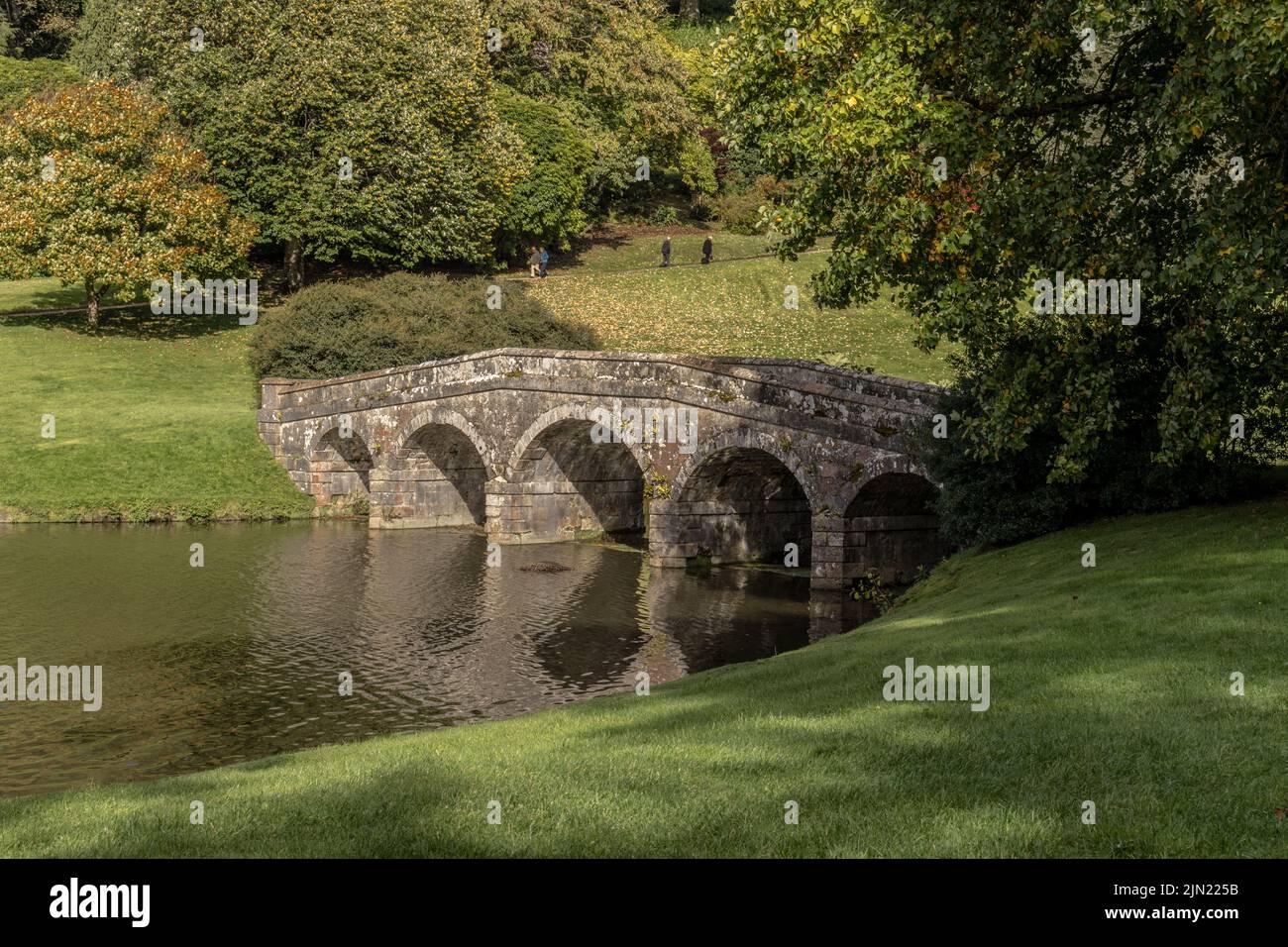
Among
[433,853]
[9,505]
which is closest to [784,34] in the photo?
[433,853]

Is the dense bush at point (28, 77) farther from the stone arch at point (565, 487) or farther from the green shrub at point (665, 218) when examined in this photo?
the stone arch at point (565, 487)

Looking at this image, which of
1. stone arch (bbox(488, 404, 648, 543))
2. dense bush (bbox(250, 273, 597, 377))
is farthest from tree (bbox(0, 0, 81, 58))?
stone arch (bbox(488, 404, 648, 543))

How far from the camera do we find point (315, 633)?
84.8 ft

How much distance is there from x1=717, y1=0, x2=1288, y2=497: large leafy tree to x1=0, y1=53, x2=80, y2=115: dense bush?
6133 centimetres

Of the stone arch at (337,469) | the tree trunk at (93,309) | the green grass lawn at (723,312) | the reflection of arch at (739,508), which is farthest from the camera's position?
the tree trunk at (93,309)

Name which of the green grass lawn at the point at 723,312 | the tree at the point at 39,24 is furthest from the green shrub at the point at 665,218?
the tree at the point at 39,24

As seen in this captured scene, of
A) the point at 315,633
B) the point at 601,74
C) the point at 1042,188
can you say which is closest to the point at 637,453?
the point at 315,633

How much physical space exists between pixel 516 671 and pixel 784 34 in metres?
11.5

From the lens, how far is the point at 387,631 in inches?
1027

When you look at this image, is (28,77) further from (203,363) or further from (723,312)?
(723,312)

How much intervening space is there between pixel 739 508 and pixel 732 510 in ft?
0.93

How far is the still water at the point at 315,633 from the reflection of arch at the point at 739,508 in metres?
1.40

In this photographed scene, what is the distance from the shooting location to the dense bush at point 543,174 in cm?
7031
